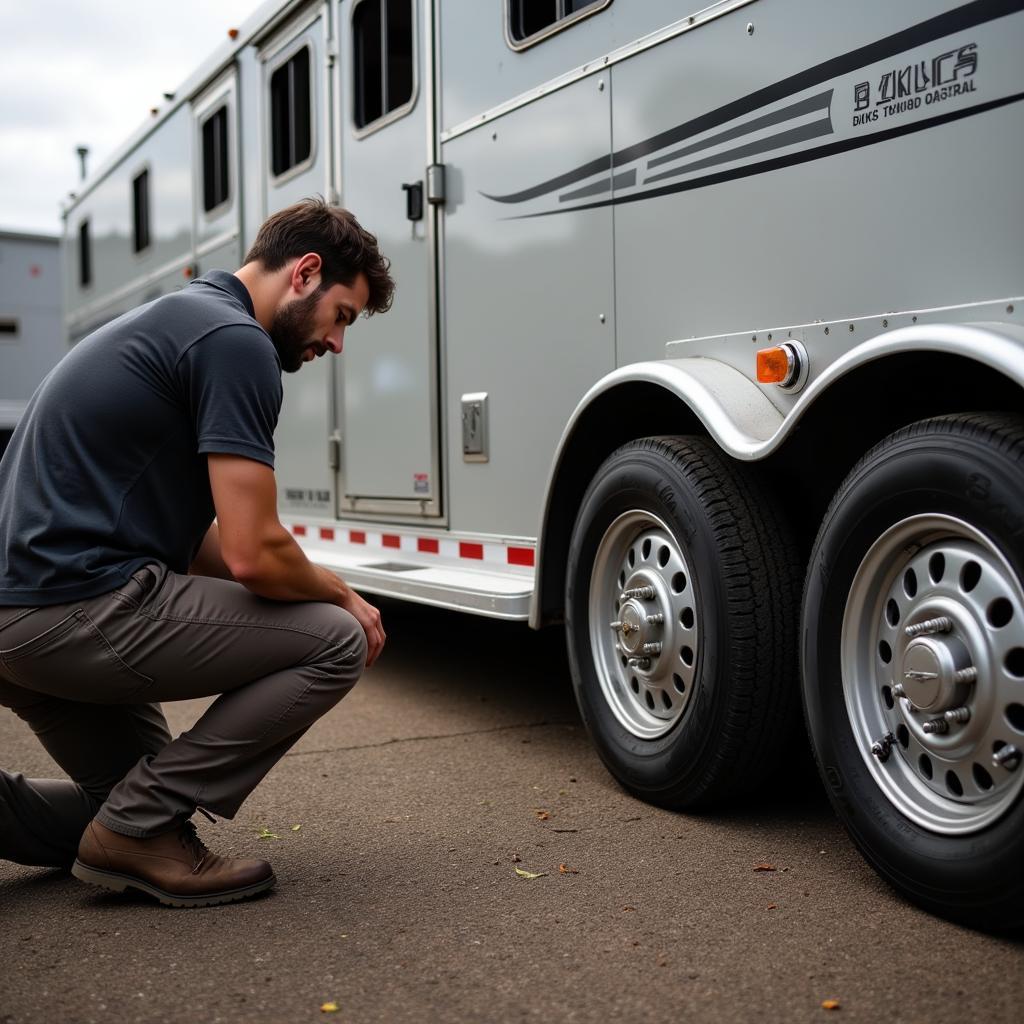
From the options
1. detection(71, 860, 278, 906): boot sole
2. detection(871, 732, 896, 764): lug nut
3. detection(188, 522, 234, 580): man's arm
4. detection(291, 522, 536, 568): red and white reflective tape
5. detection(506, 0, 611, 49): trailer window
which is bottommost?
detection(71, 860, 278, 906): boot sole

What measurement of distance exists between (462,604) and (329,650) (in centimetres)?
138

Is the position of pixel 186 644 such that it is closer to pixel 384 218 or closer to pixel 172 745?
pixel 172 745

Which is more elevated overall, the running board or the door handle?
the door handle

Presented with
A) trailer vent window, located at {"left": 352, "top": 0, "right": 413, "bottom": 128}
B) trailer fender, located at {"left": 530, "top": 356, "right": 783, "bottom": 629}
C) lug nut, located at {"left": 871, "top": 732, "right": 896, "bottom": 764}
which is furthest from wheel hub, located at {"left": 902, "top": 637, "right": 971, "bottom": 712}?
trailer vent window, located at {"left": 352, "top": 0, "right": 413, "bottom": 128}

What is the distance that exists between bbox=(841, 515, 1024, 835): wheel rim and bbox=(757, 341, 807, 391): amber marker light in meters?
0.54

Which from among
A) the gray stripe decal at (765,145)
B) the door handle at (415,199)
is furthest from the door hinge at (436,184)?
the gray stripe decal at (765,145)

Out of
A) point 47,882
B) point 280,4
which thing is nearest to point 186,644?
point 47,882

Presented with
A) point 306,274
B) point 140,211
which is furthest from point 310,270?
point 140,211

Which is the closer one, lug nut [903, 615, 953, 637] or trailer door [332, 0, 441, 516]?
lug nut [903, 615, 953, 637]

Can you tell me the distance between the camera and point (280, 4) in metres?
5.65

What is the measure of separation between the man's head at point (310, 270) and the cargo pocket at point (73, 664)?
2.55 ft

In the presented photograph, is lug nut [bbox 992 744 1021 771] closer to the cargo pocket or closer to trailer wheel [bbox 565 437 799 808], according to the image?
trailer wheel [bbox 565 437 799 808]

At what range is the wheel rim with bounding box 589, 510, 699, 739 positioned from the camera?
3.14m

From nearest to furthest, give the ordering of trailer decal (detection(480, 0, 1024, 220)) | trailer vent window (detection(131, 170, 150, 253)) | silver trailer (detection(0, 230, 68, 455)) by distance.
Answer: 1. trailer decal (detection(480, 0, 1024, 220))
2. trailer vent window (detection(131, 170, 150, 253))
3. silver trailer (detection(0, 230, 68, 455))
